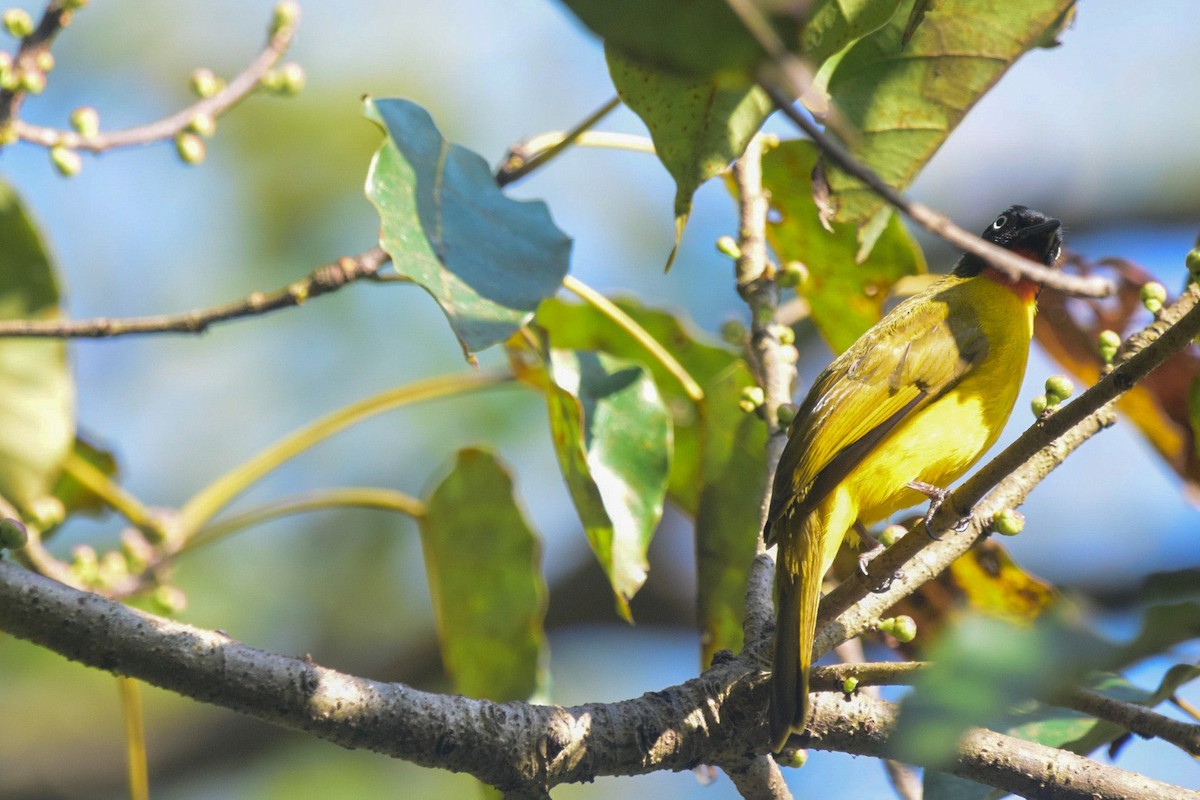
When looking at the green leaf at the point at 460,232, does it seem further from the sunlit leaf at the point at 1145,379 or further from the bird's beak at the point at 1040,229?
the bird's beak at the point at 1040,229

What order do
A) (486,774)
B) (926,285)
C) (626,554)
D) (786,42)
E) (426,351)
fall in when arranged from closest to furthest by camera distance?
(786,42)
(486,774)
(626,554)
(926,285)
(426,351)

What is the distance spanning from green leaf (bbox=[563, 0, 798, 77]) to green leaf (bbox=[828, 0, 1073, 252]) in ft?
4.68

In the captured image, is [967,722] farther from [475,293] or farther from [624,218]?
[624,218]

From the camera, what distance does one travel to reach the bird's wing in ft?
9.14

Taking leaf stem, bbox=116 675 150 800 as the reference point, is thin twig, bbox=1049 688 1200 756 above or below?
below

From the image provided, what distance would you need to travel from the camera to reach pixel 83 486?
11.6 feet

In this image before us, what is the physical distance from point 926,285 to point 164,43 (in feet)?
21.9

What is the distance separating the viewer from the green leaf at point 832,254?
3.20m

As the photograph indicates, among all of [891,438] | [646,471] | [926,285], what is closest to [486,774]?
[646,471]

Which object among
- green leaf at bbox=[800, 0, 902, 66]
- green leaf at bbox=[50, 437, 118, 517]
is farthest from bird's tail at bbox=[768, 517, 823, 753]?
green leaf at bbox=[50, 437, 118, 517]

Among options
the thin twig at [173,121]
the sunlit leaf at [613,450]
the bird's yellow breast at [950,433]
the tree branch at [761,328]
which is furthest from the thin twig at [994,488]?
the thin twig at [173,121]

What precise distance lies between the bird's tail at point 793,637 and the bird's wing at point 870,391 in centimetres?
19

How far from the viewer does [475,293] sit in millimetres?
2162

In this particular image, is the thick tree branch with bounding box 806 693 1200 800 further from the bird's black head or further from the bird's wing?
the bird's black head
